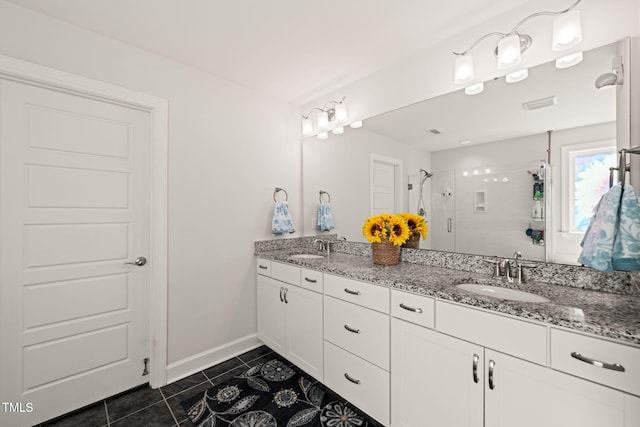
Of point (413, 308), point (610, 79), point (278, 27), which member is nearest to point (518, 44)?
point (610, 79)

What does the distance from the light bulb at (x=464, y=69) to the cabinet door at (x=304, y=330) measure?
1641 mm

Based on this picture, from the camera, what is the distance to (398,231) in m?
1.94

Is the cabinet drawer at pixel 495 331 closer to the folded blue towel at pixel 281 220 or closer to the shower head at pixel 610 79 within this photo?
the shower head at pixel 610 79

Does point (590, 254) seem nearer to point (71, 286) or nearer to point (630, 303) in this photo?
point (630, 303)

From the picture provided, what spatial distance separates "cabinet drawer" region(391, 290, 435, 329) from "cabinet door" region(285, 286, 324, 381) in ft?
1.93

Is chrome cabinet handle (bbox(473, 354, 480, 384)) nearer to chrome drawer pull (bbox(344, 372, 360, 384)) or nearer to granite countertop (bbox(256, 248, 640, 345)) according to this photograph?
granite countertop (bbox(256, 248, 640, 345))

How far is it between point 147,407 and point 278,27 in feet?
8.45

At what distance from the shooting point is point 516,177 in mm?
1653

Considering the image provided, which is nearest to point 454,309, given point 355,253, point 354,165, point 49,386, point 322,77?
point 355,253

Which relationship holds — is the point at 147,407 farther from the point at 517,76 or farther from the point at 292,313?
the point at 517,76

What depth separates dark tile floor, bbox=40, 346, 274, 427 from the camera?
1.68 metres

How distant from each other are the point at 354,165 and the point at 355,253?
0.78m

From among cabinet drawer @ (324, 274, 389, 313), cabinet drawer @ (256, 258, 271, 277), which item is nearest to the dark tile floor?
cabinet drawer @ (256, 258, 271, 277)

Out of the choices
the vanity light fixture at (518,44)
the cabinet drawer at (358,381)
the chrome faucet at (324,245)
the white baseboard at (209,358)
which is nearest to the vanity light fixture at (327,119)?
the vanity light fixture at (518,44)
